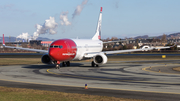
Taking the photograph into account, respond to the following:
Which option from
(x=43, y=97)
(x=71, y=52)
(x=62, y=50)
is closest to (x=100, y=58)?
(x=71, y=52)

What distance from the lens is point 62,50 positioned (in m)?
36.4

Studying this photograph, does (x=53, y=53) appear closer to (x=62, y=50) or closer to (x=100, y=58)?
(x=62, y=50)

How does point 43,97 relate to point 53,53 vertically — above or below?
below

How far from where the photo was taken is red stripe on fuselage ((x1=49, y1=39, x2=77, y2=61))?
35.3m

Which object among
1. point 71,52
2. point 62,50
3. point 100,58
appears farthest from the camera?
point 100,58

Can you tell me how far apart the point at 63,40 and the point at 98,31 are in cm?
1830

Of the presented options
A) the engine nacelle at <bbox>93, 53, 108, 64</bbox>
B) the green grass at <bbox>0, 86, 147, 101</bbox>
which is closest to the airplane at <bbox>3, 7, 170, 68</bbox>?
the engine nacelle at <bbox>93, 53, 108, 64</bbox>

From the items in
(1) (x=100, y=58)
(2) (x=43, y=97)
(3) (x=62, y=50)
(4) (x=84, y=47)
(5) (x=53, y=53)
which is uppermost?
(4) (x=84, y=47)

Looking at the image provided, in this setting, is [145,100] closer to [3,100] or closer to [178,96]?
[178,96]

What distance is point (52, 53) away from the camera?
34969 mm

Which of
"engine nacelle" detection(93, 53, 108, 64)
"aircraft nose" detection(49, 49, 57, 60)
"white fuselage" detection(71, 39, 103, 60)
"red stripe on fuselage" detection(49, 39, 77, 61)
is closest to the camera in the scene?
"aircraft nose" detection(49, 49, 57, 60)

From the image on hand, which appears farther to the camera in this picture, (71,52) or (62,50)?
(71,52)

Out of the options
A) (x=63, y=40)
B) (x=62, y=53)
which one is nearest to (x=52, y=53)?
(x=62, y=53)

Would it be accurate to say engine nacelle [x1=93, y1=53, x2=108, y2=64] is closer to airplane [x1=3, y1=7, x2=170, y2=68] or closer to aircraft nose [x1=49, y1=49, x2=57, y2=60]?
airplane [x1=3, y1=7, x2=170, y2=68]
